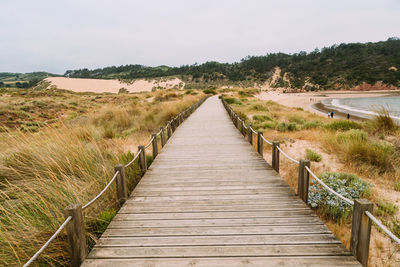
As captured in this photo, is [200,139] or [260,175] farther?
[200,139]

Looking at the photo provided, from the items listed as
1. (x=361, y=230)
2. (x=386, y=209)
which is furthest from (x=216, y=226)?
(x=386, y=209)

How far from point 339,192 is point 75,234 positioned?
447cm

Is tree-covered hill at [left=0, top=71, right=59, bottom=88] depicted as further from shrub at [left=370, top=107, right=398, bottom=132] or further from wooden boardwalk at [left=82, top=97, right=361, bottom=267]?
shrub at [left=370, top=107, right=398, bottom=132]

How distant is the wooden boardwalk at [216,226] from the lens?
252cm

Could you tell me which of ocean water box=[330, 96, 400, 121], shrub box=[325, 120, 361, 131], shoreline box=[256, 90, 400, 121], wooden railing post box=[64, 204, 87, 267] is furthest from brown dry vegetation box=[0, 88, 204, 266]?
shoreline box=[256, 90, 400, 121]

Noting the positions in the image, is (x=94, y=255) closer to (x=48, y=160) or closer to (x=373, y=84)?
(x=48, y=160)

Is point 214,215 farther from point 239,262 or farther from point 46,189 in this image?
point 46,189

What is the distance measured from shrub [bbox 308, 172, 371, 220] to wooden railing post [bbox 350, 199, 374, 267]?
1.46m

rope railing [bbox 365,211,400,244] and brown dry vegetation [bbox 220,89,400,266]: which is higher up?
rope railing [bbox 365,211,400,244]

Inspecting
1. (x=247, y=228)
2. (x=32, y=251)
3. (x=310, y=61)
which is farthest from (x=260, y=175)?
(x=310, y=61)

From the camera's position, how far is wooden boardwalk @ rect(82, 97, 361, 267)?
252 centimetres

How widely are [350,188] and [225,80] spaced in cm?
8385

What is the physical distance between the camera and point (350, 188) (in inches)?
180

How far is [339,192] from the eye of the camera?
14.7 ft
